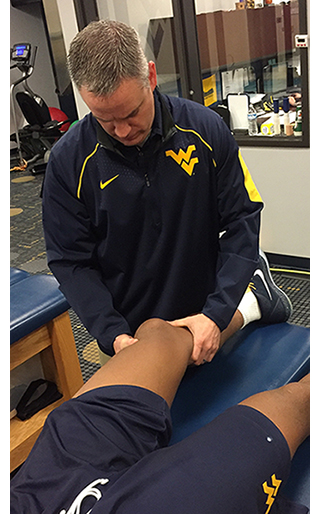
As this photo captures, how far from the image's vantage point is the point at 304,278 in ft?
9.83

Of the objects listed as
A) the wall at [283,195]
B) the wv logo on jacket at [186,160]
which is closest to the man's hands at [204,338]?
the wv logo on jacket at [186,160]

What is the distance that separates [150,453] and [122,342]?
0.37m

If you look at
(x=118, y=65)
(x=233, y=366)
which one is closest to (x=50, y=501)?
(x=233, y=366)

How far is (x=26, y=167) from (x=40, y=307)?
5.06 meters

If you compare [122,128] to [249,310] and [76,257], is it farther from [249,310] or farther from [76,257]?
[249,310]

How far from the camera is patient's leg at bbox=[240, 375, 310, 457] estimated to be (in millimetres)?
1147

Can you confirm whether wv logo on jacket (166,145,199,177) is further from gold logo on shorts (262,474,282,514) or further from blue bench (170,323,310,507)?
gold logo on shorts (262,474,282,514)

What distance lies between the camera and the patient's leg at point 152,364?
1275mm

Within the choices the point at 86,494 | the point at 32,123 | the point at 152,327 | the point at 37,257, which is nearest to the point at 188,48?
the point at 37,257

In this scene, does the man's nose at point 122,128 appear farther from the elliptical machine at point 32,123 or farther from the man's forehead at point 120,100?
the elliptical machine at point 32,123

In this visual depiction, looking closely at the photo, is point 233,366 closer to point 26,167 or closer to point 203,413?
point 203,413

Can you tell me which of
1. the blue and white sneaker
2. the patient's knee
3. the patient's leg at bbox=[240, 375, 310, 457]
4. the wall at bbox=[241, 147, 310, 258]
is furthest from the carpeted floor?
the patient's leg at bbox=[240, 375, 310, 457]

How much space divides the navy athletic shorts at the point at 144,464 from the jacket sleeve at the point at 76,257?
0.27 meters
